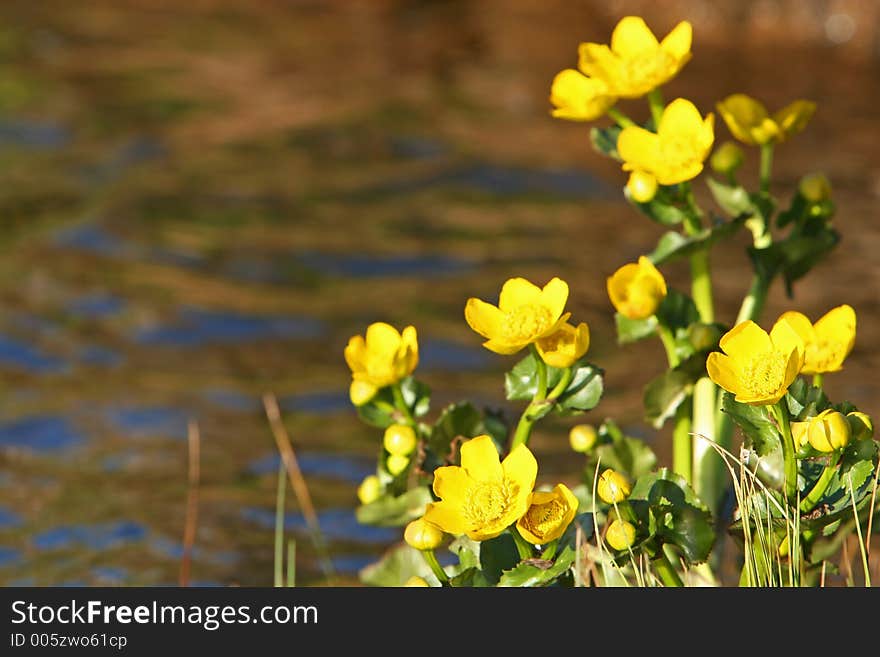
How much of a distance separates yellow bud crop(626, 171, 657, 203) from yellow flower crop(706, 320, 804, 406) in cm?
41

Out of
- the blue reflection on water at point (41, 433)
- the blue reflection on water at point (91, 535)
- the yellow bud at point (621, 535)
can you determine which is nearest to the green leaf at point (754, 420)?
the yellow bud at point (621, 535)

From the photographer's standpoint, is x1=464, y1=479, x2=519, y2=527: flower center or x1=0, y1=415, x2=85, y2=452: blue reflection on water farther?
x1=0, y1=415, x2=85, y2=452: blue reflection on water

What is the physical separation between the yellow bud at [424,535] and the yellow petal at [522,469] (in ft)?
0.38

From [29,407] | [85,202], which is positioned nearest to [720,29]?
[85,202]

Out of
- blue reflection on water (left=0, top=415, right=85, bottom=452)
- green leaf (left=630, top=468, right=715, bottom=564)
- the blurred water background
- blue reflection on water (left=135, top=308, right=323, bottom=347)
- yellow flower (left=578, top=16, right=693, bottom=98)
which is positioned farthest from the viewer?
blue reflection on water (left=135, top=308, right=323, bottom=347)

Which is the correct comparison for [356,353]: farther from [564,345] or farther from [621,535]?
[621,535]

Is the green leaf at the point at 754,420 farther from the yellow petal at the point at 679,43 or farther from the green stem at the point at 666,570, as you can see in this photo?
the yellow petal at the point at 679,43

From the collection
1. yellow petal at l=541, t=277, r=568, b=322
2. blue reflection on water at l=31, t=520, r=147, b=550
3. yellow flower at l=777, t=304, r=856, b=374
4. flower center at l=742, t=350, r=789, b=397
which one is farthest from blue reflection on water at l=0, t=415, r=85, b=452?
flower center at l=742, t=350, r=789, b=397

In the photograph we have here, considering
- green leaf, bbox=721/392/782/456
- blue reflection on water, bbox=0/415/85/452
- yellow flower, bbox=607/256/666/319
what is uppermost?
blue reflection on water, bbox=0/415/85/452

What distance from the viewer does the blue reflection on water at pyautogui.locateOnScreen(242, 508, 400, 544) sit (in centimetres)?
315

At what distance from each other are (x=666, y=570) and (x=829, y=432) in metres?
0.32

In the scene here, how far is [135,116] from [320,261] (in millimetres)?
1484

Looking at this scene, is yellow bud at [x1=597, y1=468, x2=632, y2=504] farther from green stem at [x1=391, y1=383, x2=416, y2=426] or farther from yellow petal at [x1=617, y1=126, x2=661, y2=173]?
yellow petal at [x1=617, y1=126, x2=661, y2=173]
